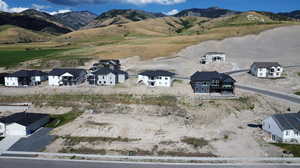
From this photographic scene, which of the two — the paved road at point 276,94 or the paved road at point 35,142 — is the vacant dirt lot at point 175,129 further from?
the paved road at point 276,94

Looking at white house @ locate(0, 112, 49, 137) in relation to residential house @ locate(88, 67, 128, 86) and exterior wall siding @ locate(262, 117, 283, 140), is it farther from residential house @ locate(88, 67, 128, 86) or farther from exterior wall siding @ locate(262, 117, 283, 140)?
exterior wall siding @ locate(262, 117, 283, 140)

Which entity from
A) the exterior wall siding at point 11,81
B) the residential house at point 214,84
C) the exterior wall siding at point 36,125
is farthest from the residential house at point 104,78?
the residential house at point 214,84

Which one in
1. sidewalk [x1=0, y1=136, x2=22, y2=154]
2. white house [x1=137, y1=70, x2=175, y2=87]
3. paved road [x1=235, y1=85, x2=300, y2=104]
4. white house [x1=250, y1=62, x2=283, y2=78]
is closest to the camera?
sidewalk [x1=0, y1=136, x2=22, y2=154]

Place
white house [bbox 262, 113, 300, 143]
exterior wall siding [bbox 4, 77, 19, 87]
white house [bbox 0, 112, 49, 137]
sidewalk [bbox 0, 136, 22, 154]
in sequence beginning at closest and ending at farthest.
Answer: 1. sidewalk [bbox 0, 136, 22, 154]
2. white house [bbox 262, 113, 300, 143]
3. white house [bbox 0, 112, 49, 137]
4. exterior wall siding [bbox 4, 77, 19, 87]

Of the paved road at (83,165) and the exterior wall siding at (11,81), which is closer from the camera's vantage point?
the paved road at (83,165)

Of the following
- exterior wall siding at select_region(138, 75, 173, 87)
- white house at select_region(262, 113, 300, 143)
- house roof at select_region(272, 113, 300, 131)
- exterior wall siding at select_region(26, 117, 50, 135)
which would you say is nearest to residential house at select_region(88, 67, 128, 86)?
exterior wall siding at select_region(138, 75, 173, 87)

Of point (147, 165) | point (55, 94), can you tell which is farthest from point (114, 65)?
point (147, 165)

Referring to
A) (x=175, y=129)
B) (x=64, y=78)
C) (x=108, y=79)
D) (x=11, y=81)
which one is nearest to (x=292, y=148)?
(x=175, y=129)

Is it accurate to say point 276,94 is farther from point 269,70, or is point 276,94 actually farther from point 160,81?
point 160,81
